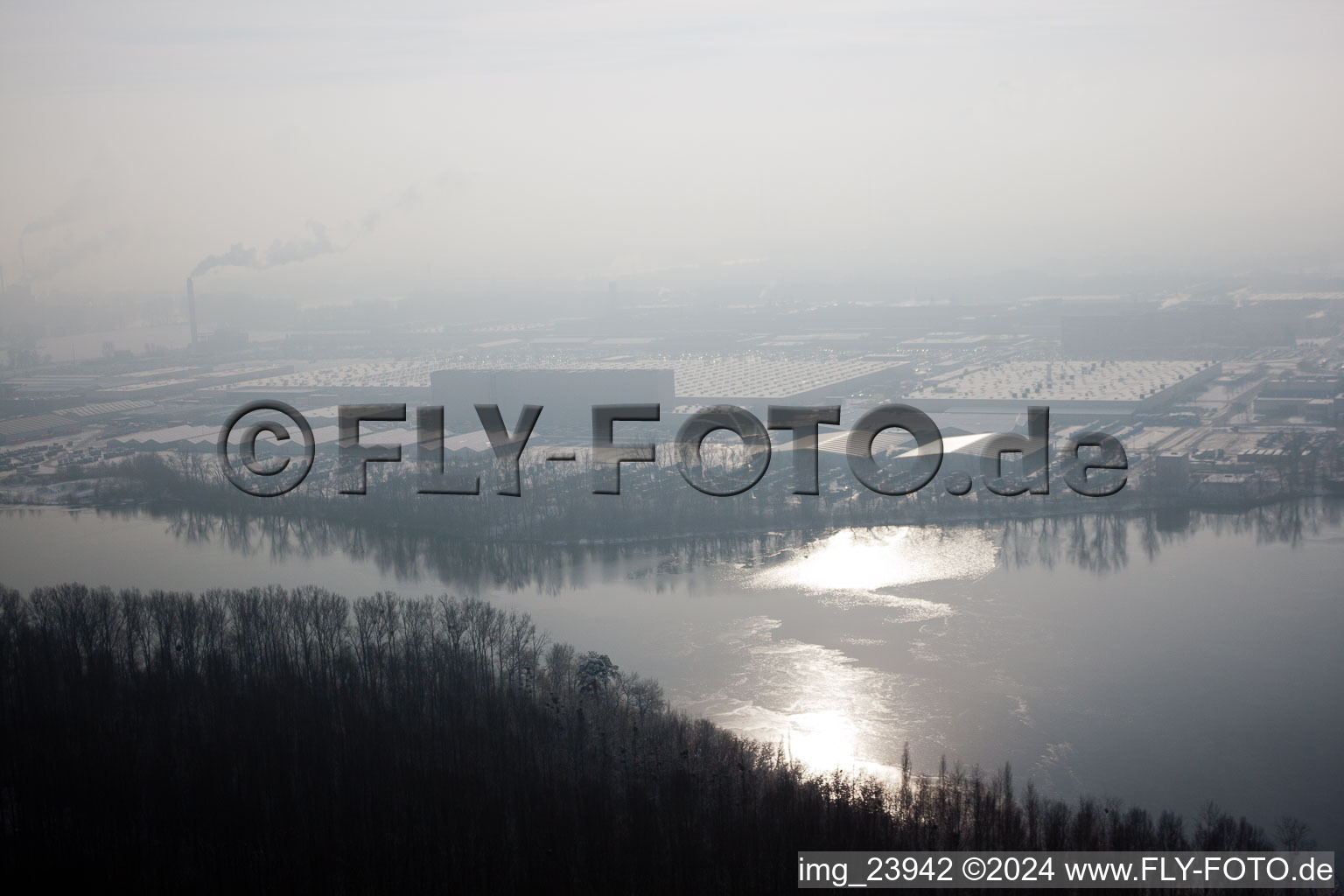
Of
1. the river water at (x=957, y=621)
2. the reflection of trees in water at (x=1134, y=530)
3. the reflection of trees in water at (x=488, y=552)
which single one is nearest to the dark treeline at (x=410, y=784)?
the river water at (x=957, y=621)

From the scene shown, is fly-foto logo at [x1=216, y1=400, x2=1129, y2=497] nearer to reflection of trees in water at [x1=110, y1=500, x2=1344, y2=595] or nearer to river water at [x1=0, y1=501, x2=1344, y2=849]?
reflection of trees in water at [x1=110, y1=500, x2=1344, y2=595]

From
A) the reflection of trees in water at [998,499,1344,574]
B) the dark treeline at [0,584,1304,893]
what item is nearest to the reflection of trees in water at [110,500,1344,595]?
the reflection of trees in water at [998,499,1344,574]

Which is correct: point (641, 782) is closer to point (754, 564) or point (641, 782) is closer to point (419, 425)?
point (754, 564)

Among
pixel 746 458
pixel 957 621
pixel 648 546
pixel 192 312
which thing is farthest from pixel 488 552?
pixel 192 312

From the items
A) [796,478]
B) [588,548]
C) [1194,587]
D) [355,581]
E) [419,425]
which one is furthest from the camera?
[419,425]

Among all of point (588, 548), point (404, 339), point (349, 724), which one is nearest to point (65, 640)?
point (349, 724)

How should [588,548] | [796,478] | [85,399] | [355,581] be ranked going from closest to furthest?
[355,581] < [588,548] < [796,478] < [85,399]

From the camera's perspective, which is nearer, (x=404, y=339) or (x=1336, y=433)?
(x=1336, y=433)
